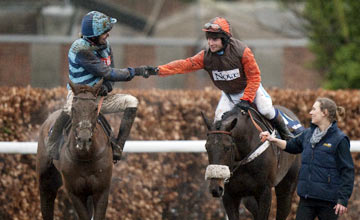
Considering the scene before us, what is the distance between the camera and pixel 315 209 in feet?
19.9

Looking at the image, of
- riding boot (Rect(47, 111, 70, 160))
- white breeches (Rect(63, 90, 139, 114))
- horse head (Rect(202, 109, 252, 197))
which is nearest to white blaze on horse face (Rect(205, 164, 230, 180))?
horse head (Rect(202, 109, 252, 197))

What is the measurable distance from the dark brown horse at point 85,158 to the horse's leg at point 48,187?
0.32 m

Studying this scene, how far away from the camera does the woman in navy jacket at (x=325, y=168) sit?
5875 millimetres

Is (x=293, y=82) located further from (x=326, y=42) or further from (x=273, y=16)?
(x=326, y=42)

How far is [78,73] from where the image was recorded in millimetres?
6840

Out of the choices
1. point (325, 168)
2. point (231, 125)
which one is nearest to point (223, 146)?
point (231, 125)

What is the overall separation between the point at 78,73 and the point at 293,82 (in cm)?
1600

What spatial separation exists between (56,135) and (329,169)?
276 centimetres

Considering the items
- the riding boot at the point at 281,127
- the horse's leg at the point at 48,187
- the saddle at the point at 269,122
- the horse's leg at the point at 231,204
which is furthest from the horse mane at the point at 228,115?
the horse's leg at the point at 48,187

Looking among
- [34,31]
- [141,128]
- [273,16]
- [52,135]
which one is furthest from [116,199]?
[273,16]

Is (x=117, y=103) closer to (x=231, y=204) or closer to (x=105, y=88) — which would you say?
(x=105, y=88)

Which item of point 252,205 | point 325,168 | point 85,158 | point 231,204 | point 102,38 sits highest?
point 102,38

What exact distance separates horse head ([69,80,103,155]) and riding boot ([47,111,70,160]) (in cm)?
60

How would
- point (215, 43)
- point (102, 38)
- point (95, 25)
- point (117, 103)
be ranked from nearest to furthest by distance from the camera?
point (95, 25), point (102, 38), point (215, 43), point (117, 103)
